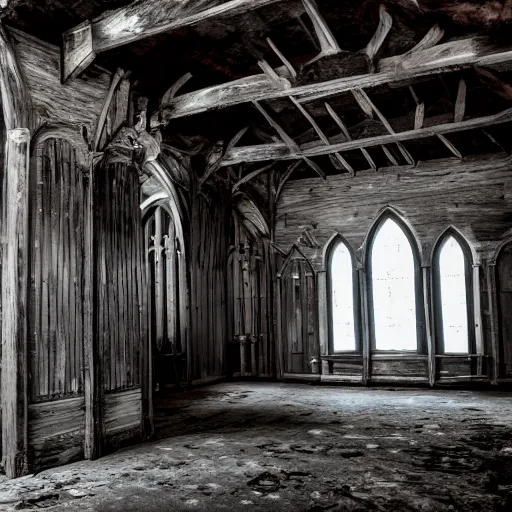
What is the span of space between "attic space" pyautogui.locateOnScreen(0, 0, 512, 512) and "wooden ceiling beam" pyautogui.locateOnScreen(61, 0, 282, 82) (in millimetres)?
20

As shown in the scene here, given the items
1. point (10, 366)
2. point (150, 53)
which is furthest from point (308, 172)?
point (10, 366)

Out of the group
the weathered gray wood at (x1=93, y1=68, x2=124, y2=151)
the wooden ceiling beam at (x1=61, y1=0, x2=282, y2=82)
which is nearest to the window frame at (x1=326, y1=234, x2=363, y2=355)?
the weathered gray wood at (x1=93, y1=68, x2=124, y2=151)

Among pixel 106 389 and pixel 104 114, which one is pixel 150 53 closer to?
pixel 104 114

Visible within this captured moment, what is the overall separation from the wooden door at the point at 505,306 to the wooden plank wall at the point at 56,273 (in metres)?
7.17

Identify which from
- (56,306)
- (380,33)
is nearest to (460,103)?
(380,33)

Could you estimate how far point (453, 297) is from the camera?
32.8 ft

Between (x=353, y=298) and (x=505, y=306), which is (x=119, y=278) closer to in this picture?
(x=353, y=298)

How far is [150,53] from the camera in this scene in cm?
630

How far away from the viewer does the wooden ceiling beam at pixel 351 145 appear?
823 centimetres

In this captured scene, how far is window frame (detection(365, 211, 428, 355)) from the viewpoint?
10.2 m

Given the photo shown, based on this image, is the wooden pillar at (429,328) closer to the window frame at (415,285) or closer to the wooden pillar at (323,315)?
the window frame at (415,285)

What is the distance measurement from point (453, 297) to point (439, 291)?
0.26 m

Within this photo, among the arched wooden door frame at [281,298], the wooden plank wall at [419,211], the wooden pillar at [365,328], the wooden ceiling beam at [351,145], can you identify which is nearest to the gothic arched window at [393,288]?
the wooden pillar at [365,328]

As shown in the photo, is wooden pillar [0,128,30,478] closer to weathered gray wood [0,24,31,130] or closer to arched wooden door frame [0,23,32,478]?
arched wooden door frame [0,23,32,478]
